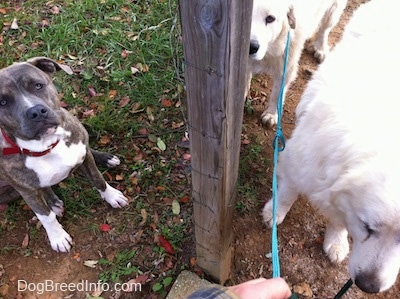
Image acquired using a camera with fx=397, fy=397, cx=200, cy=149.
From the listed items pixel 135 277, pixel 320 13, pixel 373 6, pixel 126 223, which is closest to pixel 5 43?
pixel 126 223

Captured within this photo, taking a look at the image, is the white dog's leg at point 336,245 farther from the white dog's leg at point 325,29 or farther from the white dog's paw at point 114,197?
the white dog's leg at point 325,29

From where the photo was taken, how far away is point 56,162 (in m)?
2.42

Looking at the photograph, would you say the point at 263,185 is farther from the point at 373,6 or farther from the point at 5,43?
the point at 5,43

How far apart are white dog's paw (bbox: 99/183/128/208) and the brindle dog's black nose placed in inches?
36.9

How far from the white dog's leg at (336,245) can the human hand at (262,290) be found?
1.44 meters

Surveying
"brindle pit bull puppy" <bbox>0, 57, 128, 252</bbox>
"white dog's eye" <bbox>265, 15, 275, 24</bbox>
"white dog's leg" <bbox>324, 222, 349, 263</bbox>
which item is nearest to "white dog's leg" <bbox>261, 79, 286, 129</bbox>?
"white dog's eye" <bbox>265, 15, 275, 24</bbox>

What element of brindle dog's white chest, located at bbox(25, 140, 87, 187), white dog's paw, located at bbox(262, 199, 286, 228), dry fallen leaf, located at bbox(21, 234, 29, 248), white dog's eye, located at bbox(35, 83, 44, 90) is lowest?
dry fallen leaf, located at bbox(21, 234, 29, 248)

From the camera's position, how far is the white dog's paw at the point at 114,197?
2.96 m

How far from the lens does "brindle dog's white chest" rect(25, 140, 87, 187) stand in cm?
236

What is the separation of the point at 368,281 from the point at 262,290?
766mm

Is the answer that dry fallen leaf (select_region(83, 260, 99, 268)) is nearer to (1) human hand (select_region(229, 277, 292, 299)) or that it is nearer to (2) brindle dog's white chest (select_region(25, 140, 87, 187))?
(2) brindle dog's white chest (select_region(25, 140, 87, 187))

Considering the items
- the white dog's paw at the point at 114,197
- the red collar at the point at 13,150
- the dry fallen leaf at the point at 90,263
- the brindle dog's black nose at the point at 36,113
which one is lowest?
the dry fallen leaf at the point at 90,263

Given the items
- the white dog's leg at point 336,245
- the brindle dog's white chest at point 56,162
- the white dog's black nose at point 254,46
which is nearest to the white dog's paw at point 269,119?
the white dog's black nose at point 254,46

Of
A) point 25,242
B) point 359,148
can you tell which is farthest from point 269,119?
point 25,242
